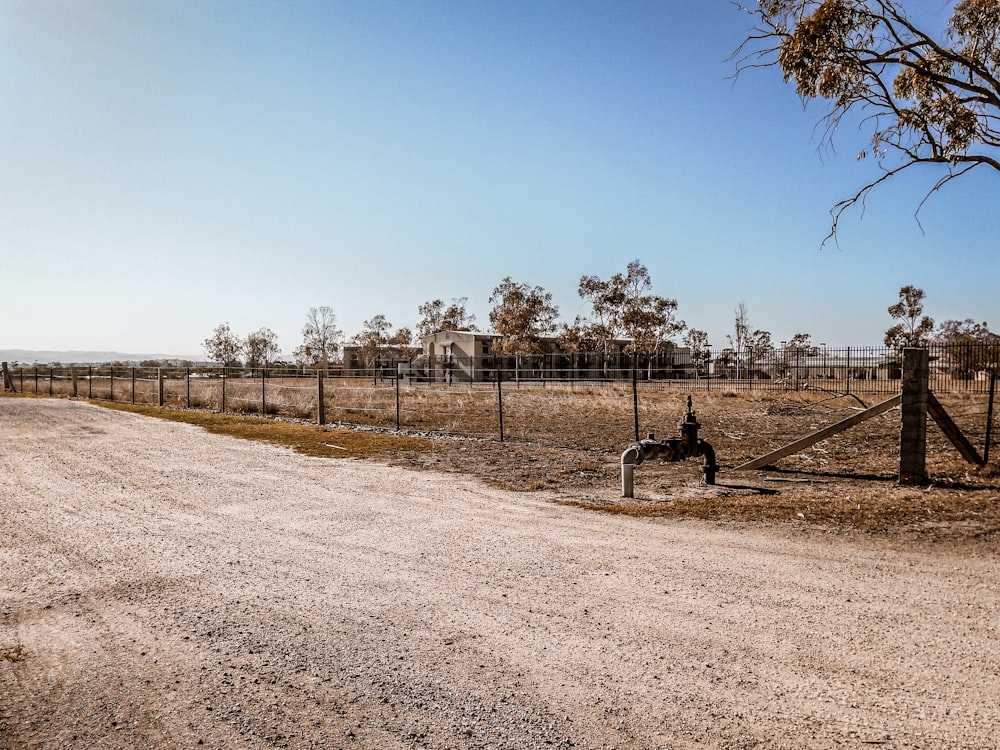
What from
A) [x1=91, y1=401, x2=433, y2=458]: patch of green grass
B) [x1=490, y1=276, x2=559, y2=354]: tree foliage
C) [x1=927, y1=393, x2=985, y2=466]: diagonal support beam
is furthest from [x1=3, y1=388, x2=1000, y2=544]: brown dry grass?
[x1=490, y1=276, x2=559, y2=354]: tree foliage

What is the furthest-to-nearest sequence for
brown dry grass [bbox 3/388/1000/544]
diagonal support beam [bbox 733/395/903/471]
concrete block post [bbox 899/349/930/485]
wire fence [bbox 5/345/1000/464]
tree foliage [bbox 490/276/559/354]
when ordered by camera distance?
1. tree foliage [bbox 490/276/559/354]
2. wire fence [bbox 5/345/1000/464]
3. diagonal support beam [bbox 733/395/903/471]
4. concrete block post [bbox 899/349/930/485]
5. brown dry grass [bbox 3/388/1000/544]

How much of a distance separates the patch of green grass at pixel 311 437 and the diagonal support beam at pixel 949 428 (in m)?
8.70

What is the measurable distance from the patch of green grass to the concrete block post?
27.4 ft

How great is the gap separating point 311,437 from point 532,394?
17.4 m

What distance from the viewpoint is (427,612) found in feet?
14.0

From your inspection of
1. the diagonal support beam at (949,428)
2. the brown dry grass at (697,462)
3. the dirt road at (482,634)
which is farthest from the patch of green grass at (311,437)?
the diagonal support beam at (949,428)

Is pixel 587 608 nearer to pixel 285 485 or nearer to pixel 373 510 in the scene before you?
pixel 373 510

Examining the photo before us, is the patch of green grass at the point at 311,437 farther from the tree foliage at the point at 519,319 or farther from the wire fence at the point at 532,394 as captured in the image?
the tree foliage at the point at 519,319

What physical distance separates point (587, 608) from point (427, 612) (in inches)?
43.6

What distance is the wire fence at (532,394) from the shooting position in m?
17.1

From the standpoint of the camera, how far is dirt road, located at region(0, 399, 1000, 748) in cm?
296

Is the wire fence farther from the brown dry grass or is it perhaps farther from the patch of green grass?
the patch of green grass

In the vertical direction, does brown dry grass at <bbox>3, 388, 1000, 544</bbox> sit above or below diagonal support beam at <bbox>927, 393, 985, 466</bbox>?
below

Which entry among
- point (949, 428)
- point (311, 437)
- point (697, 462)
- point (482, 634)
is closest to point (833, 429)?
point (949, 428)
